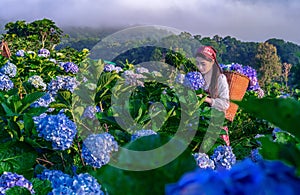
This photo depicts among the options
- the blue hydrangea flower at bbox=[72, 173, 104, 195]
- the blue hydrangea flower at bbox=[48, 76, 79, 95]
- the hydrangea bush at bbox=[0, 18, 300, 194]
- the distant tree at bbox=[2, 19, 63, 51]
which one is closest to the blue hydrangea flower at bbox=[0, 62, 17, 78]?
the hydrangea bush at bbox=[0, 18, 300, 194]

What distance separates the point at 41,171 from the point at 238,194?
3.97 feet

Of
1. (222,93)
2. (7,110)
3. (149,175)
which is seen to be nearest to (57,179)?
(7,110)

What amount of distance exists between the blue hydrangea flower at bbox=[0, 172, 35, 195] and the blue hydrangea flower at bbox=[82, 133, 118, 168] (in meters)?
0.23


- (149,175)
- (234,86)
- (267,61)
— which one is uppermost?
(149,175)

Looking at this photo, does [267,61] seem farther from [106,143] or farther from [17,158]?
[17,158]

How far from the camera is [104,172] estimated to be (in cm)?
48

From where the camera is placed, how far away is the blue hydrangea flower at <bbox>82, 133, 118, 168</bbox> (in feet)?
4.49

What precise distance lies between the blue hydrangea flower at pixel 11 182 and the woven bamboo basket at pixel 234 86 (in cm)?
247

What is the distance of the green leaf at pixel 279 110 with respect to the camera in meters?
0.32

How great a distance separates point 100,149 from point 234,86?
2407 mm

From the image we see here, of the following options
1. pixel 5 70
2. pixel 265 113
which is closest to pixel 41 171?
pixel 265 113

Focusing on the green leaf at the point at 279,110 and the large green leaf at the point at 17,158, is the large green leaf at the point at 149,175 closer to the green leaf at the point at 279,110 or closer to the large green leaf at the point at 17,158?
the green leaf at the point at 279,110

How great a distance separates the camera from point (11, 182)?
119 cm

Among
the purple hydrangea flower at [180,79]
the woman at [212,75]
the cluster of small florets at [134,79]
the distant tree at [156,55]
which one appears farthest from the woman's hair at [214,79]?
the cluster of small florets at [134,79]
